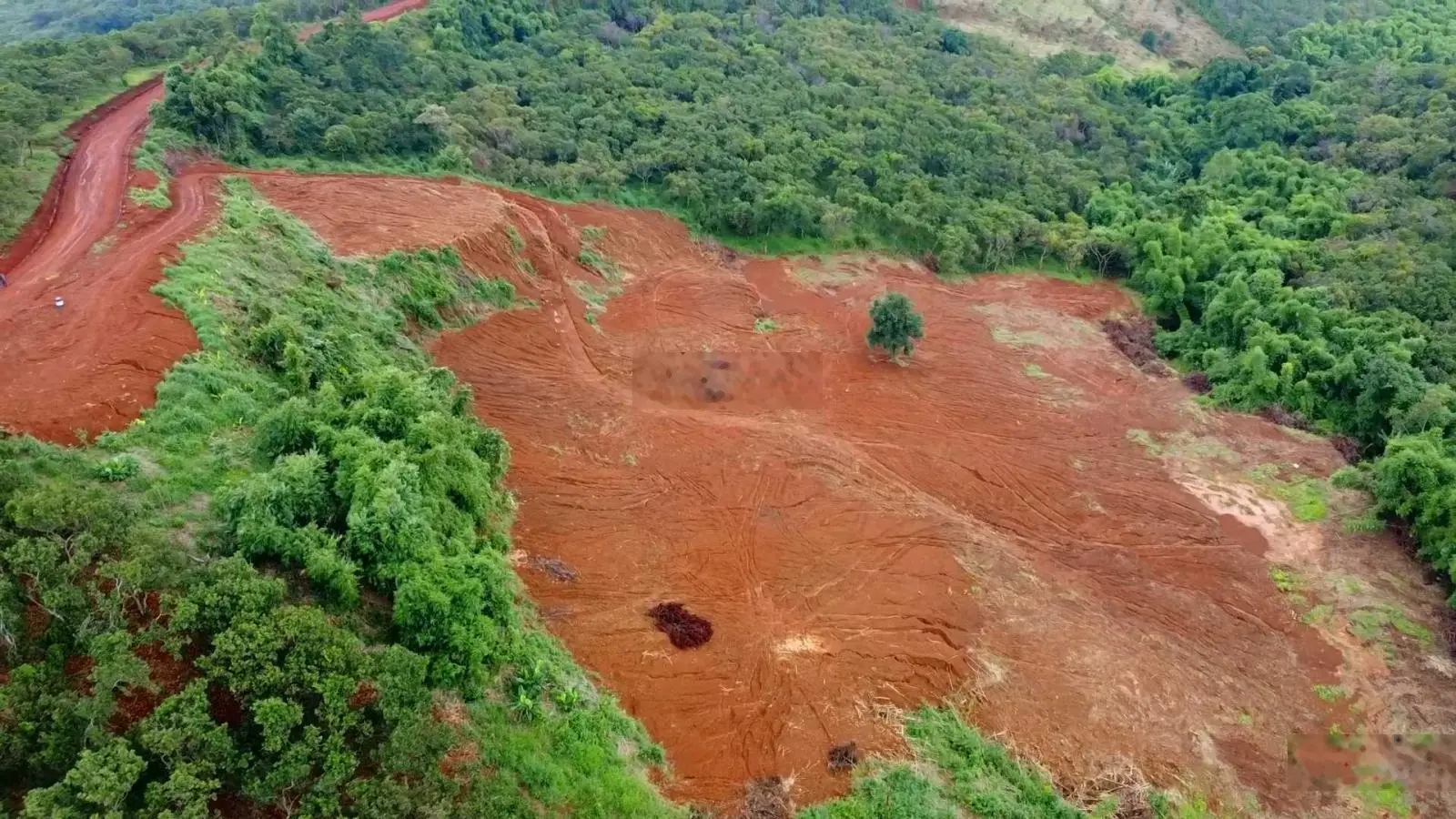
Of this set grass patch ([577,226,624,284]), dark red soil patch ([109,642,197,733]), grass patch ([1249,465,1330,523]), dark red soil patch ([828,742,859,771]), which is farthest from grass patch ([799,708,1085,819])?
grass patch ([577,226,624,284])

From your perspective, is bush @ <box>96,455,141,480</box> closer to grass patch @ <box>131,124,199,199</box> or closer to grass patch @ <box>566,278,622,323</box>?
grass patch @ <box>131,124,199,199</box>

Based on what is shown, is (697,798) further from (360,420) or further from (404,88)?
(404,88)

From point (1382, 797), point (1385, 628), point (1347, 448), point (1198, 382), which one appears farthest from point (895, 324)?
point (1382, 797)

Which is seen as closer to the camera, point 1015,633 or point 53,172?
point 1015,633

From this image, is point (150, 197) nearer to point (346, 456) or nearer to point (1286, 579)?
point (346, 456)

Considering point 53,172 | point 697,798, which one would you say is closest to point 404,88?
point 53,172
